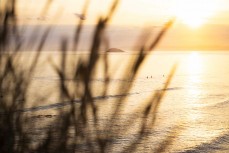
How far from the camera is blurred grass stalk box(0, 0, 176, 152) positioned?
100 centimetres

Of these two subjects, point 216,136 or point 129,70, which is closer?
point 129,70

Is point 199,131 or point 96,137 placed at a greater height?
point 96,137

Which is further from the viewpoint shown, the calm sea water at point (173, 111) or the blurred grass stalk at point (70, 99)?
the calm sea water at point (173, 111)

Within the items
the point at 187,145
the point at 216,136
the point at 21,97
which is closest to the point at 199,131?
the point at 216,136

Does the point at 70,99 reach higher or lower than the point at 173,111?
higher

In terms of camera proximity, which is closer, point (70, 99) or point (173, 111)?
point (70, 99)

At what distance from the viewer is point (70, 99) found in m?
1.11

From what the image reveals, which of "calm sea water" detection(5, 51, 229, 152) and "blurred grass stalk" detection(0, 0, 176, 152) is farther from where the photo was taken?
"calm sea water" detection(5, 51, 229, 152)

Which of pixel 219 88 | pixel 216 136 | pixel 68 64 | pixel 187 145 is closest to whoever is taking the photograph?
pixel 68 64

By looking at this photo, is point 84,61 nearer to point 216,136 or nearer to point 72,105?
point 72,105

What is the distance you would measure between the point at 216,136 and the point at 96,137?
3014mm

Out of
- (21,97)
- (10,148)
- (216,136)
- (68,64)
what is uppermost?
(68,64)

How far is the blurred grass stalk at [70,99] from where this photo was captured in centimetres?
100

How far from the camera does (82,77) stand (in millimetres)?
1016
